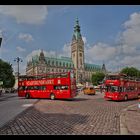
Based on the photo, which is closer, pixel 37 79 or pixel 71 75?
pixel 71 75

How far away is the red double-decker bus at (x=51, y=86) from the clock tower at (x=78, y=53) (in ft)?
427

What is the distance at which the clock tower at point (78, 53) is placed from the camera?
557 ft

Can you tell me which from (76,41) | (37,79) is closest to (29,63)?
(76,41)

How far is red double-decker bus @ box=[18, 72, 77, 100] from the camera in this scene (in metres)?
32.8

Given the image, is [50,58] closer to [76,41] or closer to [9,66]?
[76,41]

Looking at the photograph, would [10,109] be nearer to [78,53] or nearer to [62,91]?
[62,91]

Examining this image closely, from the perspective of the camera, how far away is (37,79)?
3619cm

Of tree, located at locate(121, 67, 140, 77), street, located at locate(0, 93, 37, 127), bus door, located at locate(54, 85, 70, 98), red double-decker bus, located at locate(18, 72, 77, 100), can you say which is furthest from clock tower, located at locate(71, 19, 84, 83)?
street, located at locate(0, 93, 37, 127)

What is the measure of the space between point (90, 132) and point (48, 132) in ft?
5.25

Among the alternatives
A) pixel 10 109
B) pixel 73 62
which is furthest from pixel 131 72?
pixel 10 109

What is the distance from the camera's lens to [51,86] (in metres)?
34.3

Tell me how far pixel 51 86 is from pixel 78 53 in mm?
137038

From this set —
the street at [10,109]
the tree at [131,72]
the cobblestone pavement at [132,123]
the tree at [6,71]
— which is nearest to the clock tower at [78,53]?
the tree at [131,72]

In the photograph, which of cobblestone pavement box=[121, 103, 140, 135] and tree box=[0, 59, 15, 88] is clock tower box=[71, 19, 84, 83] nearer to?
tree box=[0, 59, 15, 88]
